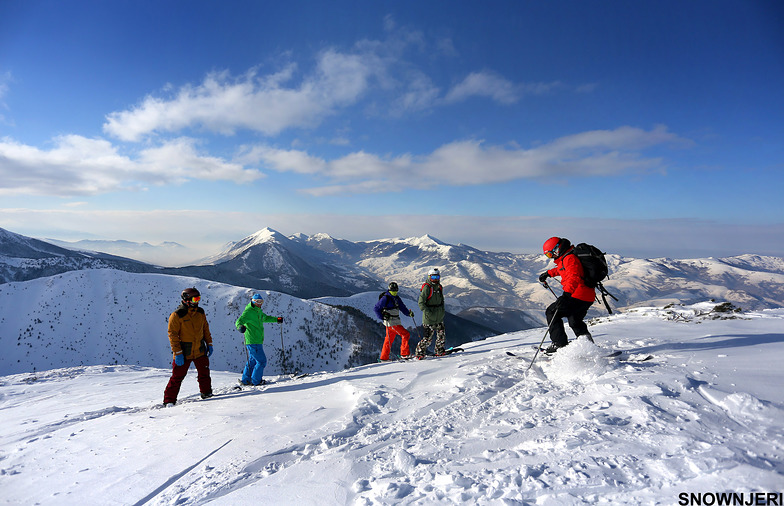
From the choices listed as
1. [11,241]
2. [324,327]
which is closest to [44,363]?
[324,327]

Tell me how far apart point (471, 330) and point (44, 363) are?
312 ft

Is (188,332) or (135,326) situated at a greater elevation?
(188,332)

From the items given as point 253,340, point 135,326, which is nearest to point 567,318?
point 253,340

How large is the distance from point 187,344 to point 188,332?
294mm

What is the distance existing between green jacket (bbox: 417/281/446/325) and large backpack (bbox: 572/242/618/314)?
411 cm

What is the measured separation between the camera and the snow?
9.17 ft

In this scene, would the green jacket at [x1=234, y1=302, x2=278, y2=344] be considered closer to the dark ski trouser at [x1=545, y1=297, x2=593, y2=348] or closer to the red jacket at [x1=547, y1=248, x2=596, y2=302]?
the dark ski trouser at [x1=545, y1=297, x2=593, y2=348]

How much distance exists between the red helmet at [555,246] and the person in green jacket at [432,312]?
132 inches

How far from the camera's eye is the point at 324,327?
2229 inches

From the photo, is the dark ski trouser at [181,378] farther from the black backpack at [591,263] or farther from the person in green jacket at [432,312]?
the black backpack at [591,263]

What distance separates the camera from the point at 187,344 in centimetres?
798

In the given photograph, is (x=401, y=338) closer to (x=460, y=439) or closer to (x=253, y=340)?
(x=253, y=340)

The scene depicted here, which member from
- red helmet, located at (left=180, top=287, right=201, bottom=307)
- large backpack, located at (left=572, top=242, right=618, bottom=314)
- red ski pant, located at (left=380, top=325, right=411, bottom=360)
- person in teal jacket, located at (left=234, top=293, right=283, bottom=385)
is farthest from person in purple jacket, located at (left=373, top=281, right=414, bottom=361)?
large backpack, located at (left=572, top=242, right=618, bottom=314)

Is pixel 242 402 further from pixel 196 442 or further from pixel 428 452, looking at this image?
pixel 428 452
